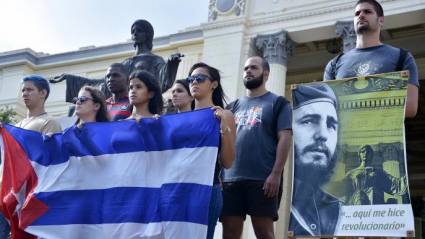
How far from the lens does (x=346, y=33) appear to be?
14977 millimetres

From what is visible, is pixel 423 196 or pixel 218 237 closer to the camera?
pixel 218 237

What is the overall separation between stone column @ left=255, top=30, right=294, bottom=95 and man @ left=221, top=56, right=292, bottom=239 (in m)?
11.2

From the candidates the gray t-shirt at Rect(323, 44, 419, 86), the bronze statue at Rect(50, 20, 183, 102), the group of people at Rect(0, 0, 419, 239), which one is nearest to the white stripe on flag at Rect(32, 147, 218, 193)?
the group of people at Rect(0, 0, 419, 239)

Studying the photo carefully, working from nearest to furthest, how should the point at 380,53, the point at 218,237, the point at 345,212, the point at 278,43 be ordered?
the point at 345,212 → the point at 380,53 → the point at 218,237 → the point at 278,43

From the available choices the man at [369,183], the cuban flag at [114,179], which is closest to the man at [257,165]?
the cuban flag at [114,179]

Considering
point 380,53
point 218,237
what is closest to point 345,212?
point 380,53

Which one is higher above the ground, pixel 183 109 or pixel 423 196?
pixel 423 196

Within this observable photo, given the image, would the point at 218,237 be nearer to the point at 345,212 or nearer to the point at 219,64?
the point at 219,64

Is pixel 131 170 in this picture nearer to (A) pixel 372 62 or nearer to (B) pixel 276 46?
(A) pixel 372 62

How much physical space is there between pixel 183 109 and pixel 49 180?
1.10 meters

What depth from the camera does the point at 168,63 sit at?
5.79 meters

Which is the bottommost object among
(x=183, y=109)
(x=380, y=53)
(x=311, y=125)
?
(x=311, y=125)

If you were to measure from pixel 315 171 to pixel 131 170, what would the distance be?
4.00ft

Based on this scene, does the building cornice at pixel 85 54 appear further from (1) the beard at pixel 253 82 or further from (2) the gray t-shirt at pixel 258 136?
(2) the gray t-shirt at pixel 258 136
